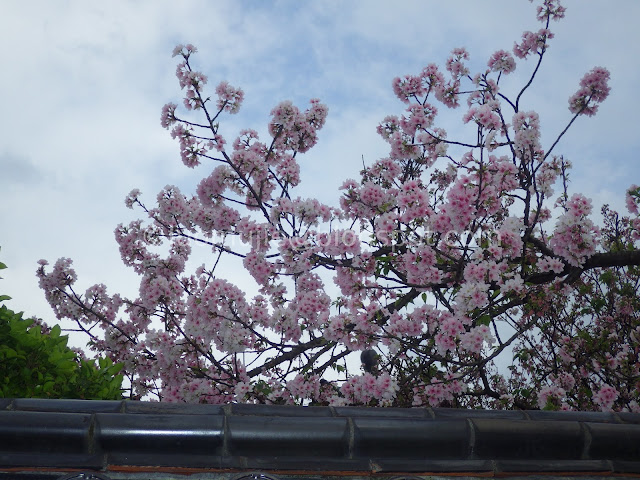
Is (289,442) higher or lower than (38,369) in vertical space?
lower

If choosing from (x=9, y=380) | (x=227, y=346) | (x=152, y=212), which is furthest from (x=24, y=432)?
(x=152, y=212)

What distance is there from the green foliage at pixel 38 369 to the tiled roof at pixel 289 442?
1715mm

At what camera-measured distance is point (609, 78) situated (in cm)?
798

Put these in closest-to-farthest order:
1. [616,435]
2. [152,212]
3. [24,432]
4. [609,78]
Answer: [24,432] → [616,435] → [609,78] → [152,212]

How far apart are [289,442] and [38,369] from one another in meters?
2.76

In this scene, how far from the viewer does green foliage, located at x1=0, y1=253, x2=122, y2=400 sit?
4.54 m

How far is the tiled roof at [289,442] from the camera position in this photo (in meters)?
2.77

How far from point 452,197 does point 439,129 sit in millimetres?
2548

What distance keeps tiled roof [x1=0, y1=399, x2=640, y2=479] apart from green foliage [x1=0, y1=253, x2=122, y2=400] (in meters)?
1.71

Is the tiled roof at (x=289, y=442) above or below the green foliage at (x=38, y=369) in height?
below

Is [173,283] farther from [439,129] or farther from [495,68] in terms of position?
[495,68]

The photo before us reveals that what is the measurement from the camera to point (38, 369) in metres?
4.68

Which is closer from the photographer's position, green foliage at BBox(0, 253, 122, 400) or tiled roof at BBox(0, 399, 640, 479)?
tiled roof at BBox(0, 399, 640, 479)

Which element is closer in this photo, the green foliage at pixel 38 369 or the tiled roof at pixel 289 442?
the tiled roof at pixel 289 442
